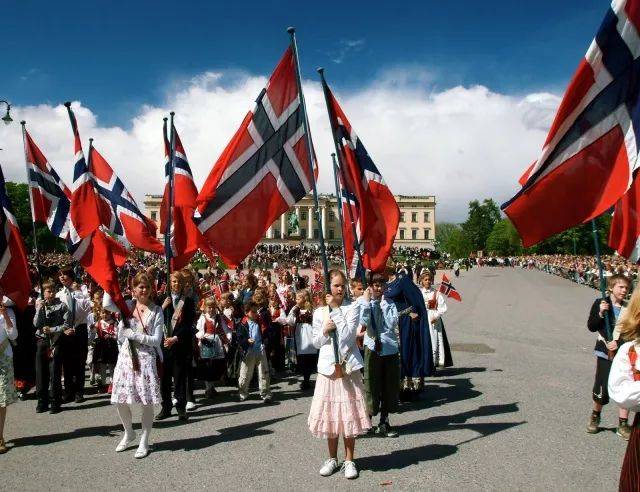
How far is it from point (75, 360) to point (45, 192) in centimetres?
288

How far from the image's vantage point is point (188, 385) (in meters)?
7.87

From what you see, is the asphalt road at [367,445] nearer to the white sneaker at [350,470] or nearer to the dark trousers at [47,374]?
the white sneaker at [350,470]

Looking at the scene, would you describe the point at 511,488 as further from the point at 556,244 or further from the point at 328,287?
the point at 556,244

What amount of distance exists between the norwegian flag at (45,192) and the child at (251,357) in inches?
130

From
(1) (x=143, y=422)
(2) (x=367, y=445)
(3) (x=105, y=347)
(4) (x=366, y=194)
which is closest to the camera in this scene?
(1) (x=143, y=422)

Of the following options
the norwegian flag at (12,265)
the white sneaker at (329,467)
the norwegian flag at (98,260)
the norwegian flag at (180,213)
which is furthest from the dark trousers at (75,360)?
the white sneaker at (329,467)

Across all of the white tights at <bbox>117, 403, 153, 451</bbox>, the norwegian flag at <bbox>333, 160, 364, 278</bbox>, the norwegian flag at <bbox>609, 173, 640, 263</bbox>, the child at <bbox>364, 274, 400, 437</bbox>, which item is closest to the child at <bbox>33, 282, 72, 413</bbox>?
the white tights at <bbox>117, 403, 153, 451</bbox>

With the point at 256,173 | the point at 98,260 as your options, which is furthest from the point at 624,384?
the point at 98,260

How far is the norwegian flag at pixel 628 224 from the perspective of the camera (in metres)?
5.27

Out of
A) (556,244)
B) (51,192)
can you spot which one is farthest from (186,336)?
(556,244)

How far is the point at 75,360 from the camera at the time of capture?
8.16 metres

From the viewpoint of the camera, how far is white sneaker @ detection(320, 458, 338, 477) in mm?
5023

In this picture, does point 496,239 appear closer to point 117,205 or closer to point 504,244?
point 504,244

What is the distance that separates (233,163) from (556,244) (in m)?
95.9
